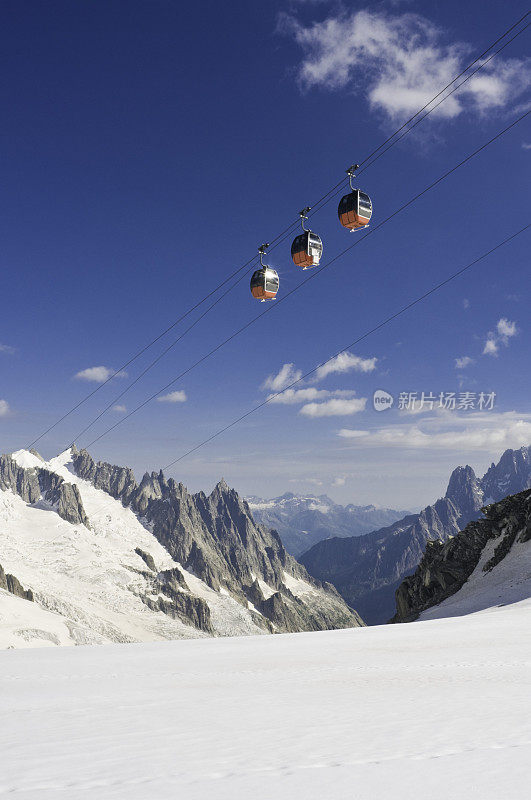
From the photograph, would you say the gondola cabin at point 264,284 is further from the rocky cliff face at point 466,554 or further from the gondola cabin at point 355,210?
the rocky cliff face at point 466,554

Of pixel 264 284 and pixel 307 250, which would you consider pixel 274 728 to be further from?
pixel 264 284

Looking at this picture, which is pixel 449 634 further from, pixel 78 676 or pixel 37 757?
pixel 37 757

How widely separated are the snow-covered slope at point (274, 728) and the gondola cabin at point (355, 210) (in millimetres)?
17099

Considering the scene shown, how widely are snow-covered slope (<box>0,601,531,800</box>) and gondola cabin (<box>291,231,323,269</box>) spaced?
16858 millimetres

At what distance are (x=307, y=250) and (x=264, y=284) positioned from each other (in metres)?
3.21

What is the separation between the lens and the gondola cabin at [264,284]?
979 inches

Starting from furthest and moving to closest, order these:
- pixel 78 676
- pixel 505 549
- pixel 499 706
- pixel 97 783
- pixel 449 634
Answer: pixel 505 549 → pixel 449 634 → pixel 78 676 → pixel 499 706 → pixel 97 783

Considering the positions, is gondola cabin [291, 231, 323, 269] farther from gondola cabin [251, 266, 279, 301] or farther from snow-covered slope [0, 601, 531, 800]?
snow-covered slope [0, 601, 531, 800]

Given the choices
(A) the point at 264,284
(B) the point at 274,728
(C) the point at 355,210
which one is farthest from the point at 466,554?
(B) the point at 274,728

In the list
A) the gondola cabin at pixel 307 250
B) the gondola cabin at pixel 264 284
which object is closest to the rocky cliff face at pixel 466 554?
the gondola cabin at pixel 264 284

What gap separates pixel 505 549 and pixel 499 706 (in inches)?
1709

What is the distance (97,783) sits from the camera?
4922 millimetres

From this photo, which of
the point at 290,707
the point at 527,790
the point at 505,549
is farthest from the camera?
the point at 505,549

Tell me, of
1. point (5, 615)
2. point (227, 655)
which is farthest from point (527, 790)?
point (5, 615)
